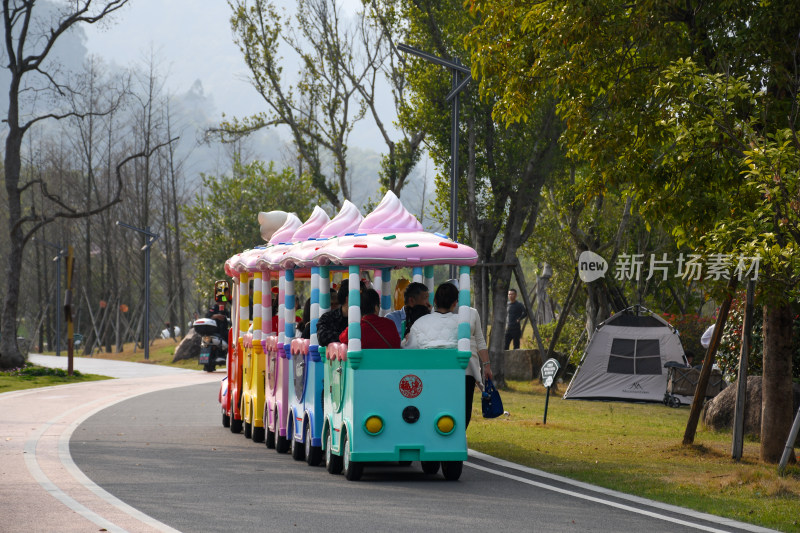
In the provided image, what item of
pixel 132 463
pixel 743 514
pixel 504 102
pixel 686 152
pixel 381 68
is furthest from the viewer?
pixel 381 68

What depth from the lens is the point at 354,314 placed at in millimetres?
10656

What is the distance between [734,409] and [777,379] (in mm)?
3356

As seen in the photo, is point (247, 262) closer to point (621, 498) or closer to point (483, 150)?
point (621, 498)

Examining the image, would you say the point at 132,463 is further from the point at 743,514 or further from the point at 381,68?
the point at 381,68

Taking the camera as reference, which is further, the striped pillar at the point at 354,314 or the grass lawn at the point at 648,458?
the striped pillar at the point at 354,314

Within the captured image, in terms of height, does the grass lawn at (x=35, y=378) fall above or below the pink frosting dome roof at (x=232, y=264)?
below

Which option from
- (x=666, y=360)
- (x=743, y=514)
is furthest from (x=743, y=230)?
(x=666, y=360)

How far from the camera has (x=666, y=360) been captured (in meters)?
24.5

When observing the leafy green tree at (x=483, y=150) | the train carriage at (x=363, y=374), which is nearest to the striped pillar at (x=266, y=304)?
the train carriage at (x=363, y=374)

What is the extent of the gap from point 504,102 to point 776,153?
4.28m

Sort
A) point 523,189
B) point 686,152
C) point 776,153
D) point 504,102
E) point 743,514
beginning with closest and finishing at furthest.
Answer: point 743,514
point 776,153
point 686,152
point 504,102
point 523,189

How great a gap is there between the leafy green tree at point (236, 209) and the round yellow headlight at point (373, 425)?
1739 inches

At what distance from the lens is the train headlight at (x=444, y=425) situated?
35.0 feet

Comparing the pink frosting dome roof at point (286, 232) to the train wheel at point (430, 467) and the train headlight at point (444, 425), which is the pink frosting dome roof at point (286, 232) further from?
the train headlight at point (444, 425)
